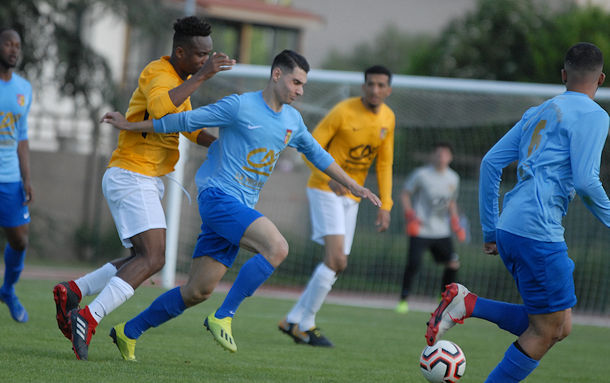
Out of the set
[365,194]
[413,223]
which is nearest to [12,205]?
[365,194]

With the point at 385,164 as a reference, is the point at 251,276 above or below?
below

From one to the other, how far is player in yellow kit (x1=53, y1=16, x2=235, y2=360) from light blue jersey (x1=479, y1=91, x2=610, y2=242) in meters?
1.92

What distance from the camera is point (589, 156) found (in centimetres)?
430

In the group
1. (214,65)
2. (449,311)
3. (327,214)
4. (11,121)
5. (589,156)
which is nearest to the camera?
(589,156)

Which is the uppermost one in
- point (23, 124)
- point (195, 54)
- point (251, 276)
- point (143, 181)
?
point (195, 54)

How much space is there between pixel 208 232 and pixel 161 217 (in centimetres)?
33

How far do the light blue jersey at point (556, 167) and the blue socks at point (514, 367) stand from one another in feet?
2.12

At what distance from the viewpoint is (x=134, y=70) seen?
76.6 ft

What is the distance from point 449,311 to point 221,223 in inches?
60.2

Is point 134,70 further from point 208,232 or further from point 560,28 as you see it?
point 208,232

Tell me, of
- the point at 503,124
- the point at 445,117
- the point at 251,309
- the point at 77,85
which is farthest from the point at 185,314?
the point at 77,85

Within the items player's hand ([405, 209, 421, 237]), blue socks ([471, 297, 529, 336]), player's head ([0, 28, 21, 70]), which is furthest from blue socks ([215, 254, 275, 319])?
player's hand ([405, 209, 421, 237])

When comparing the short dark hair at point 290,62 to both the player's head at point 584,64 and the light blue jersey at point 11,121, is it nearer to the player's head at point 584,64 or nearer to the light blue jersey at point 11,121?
the player's head at point 584,64

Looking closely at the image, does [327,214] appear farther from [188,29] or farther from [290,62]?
[188,29]
